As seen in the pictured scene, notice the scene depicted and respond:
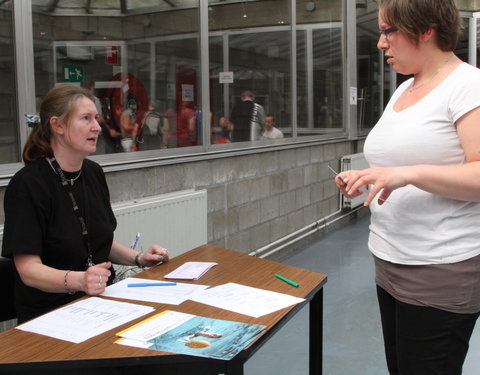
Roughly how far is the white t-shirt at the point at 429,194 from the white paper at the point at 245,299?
13.3 inches

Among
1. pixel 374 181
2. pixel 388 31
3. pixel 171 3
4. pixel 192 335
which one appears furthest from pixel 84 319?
pixel 171 3

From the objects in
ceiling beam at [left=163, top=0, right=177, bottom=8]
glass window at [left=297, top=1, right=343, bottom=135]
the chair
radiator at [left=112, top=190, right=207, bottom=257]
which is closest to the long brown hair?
the chair

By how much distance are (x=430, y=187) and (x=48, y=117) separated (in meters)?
1.31

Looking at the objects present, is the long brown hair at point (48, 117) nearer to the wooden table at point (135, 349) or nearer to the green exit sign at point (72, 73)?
the wooden table at point (135, 349)

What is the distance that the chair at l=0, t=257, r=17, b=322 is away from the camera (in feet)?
5.89

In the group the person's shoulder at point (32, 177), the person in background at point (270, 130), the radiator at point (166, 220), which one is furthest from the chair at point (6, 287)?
the person in background at point (270, 130)

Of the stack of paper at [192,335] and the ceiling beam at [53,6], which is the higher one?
the ceiling beam at [53,6]

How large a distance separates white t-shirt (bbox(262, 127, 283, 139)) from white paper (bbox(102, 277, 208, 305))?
3243mm

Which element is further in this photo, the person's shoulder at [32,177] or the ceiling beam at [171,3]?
the ceiling beam at [171,3]

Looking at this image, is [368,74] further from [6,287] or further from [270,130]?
[6,287]

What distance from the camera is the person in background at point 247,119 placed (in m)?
Result: 4.45

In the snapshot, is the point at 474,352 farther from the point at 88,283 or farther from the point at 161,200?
the point at 88,283

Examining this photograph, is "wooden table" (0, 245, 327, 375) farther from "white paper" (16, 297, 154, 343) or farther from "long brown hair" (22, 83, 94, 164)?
"long brown hair" (22, 83, 94, 164)

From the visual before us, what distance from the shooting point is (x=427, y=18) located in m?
1.32
